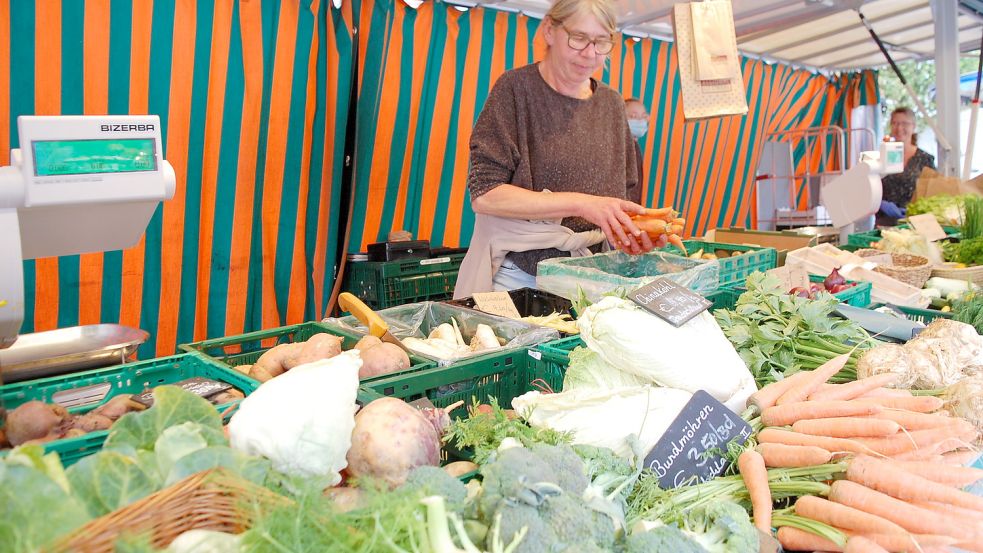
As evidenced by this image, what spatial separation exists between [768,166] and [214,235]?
7.27 m

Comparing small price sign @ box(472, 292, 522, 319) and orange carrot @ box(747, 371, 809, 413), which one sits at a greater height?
small price sign @ box(472, 292, 522, 319)

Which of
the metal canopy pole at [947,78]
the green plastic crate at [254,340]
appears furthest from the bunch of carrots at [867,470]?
the metal canopy pole at [947,78]

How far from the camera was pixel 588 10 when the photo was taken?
8.55 ft

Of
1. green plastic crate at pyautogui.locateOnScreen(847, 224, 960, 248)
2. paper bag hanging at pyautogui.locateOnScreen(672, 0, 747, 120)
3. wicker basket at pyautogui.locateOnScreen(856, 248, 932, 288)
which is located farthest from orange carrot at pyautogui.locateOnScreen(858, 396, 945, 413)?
green plastic crate at pyautogui.locateOnScreen(847, 224, 960, 248)

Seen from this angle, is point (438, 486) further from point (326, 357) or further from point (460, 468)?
point (326, 357)

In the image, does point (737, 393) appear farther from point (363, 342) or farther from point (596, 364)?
point (363, 342)

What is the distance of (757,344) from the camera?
210 centimetres

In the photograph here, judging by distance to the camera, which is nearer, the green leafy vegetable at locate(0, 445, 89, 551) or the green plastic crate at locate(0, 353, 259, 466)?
the green leafy vegetable at locate(0, 445, 89, 551)

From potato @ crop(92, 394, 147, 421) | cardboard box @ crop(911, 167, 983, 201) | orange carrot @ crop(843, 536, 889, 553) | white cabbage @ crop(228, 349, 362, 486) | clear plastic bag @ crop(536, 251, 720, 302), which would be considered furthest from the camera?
cardboard box @ crop(911, 167, 983, 201)

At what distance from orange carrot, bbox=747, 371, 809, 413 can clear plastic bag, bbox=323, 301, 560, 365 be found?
2.11 ft

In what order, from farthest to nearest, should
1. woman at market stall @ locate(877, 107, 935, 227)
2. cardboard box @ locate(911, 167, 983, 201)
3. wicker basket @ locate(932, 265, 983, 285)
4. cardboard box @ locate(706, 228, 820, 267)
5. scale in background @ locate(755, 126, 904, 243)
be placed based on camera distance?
scale in background @ locate(755, 126, 904, 243), woman at market stall @ locate(877, 107, 935, 227), cardboard box @ locate(911, 167, 983, 201), cardboard box @ locate(706, 228, 820, 267), wicker basket @ locate(932, 265, 983, 285)

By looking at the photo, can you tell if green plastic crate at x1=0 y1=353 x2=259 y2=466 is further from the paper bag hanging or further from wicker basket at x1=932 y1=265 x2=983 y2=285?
wicker basket at x1=932 y1=265 x2=983 y2=285

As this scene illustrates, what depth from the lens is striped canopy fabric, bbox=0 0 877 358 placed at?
3494mm

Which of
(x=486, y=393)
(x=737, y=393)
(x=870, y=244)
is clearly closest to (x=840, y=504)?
(x=737, y=393)
